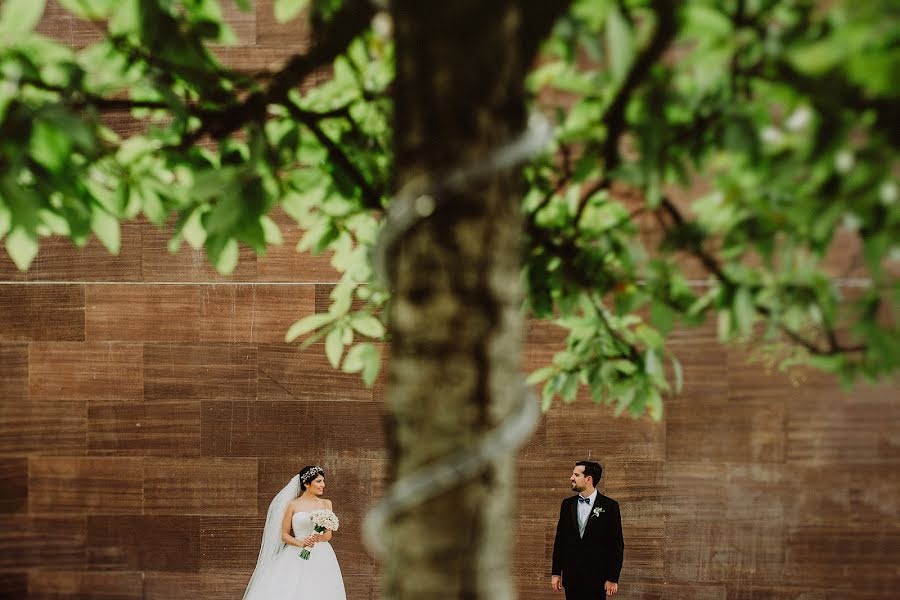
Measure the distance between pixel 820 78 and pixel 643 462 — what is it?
166 inches

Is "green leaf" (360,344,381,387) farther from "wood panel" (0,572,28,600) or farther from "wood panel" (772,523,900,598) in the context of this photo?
"wood panel" (0,572,28,600)

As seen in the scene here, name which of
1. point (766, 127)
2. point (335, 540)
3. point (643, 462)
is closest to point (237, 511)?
point (335, 540)

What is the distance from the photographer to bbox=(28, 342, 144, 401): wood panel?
5266 mm

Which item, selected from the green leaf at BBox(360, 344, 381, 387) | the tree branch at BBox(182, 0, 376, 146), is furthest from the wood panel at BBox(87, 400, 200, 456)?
Result: the tree branch at BBox(182, 0, 376, 146)

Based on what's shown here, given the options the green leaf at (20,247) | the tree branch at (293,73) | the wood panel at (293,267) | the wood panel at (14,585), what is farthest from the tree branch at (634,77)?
the wood panel at (14,585)

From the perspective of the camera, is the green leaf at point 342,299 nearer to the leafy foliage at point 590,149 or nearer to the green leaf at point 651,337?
the leafy foliage at point 590,149

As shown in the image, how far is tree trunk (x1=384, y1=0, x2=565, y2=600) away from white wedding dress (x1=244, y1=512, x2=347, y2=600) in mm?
4136

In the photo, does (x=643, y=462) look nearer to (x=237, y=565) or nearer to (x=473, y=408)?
(x=237, y=565)

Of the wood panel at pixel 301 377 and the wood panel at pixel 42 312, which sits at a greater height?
the wood panel at pixel 42 312

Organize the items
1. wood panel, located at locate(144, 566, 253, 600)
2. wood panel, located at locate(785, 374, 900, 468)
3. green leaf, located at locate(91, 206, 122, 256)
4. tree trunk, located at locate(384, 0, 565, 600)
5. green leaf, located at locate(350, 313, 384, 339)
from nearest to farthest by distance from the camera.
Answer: tree trunk, located at locate(384, 0, 565, 600) < green leaf, located at locate(91, 206, 122, 256) < green leaf, located at locate(350, 313, 384, 339) < wood panel, located at locate(785, 374, 900, 468) < wood panel, located at locate(144, 566, 253, 600)

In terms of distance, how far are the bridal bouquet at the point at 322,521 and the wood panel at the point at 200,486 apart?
65 cm

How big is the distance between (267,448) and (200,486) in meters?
0.65

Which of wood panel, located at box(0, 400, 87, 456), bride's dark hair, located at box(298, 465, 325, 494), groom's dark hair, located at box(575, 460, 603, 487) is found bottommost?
bride's dark hair, located at box(298, 465, 325, 494)

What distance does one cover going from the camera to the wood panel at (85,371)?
5266 millimetres
